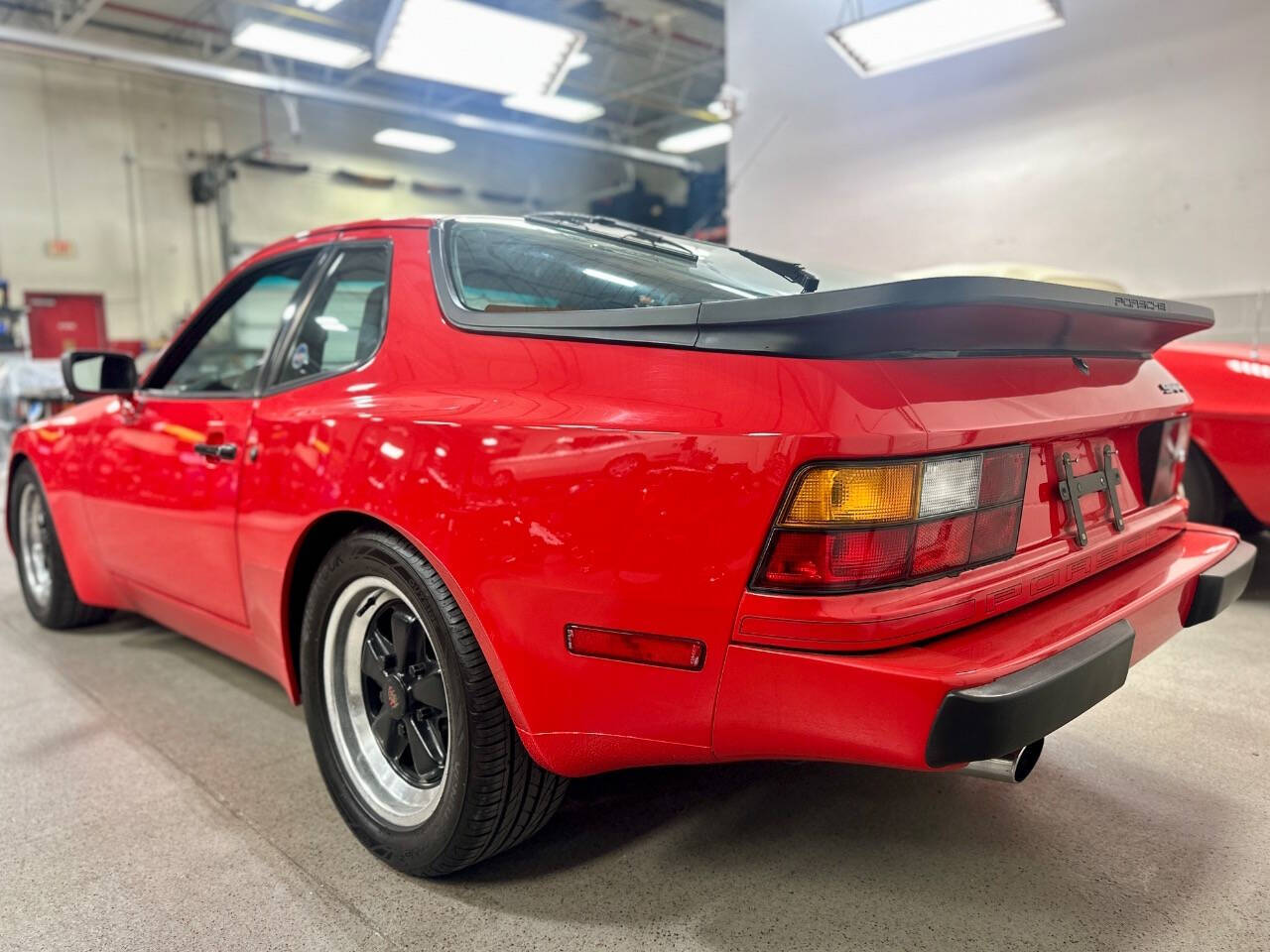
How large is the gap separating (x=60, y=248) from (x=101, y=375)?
11.8 meters

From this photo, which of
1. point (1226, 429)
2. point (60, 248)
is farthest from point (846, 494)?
point (60, 248)

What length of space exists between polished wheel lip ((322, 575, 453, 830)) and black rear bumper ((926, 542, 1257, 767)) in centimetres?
95

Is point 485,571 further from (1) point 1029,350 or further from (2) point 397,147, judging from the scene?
(2) point 397,147

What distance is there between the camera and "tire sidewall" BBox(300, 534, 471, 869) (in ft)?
4.96

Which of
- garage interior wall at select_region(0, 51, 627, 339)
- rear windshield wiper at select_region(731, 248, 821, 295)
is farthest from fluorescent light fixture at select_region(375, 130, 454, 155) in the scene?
rear windshield wiper at select_region(731, 248, 821, 295)

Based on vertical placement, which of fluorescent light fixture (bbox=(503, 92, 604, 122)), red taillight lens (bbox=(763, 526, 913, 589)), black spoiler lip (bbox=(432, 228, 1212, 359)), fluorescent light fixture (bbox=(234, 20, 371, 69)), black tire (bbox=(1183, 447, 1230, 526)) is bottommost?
black tire (bbox=(1183, 447, 1230, 526))

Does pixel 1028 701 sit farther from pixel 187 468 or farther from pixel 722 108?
pixel 722 108

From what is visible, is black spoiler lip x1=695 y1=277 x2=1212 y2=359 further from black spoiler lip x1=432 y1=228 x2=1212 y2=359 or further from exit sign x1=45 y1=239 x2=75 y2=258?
exit sign x1=45 y1=239 x2=75 y2=258

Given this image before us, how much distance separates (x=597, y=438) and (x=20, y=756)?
189cm

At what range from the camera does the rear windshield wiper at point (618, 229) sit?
192 cm

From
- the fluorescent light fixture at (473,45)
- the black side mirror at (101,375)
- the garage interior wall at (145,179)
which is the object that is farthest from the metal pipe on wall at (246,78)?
the black side mirror at (101,375)

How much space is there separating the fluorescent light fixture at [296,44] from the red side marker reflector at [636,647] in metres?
8.23

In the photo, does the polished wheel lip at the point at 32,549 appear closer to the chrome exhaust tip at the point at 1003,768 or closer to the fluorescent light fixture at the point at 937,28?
the chrome exhaust tip at the point at 1003,768

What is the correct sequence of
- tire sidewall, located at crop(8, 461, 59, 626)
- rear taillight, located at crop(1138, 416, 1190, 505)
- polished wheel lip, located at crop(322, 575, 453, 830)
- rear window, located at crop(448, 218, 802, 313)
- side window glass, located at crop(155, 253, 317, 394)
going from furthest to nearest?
tire sidewall, located at crop(8, 461, 59, 626) < side window glass, located at crop(155, 253, 317, 394) < rear taillight, located at crop(1138, 416, 1190, 505) < polished wheel lip, located at crop(322, 575, 453, 830) < rear window, located at crop(448, 218, 802, 313)
